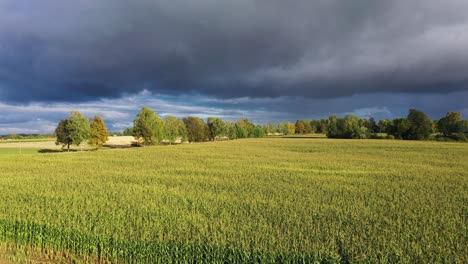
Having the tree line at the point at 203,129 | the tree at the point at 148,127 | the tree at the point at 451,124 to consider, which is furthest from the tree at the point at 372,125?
the tree at the point at 148,127

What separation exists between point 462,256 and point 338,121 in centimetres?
17027

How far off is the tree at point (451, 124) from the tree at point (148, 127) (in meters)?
142

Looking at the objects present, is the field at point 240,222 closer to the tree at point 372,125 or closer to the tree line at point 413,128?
the tree line at point 413,128

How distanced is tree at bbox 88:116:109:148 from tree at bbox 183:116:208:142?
171ft

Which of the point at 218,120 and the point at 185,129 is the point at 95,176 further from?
the point at 218,120

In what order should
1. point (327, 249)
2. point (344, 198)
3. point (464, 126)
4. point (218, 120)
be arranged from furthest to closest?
point (218, 120), point (464, 126), point (344, 198), point (327, 249)

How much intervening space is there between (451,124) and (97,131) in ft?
557

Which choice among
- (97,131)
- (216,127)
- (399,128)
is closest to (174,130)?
(97,131)

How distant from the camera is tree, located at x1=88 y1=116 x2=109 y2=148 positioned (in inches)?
3387

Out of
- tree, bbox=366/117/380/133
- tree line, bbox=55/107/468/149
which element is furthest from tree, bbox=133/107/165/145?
tree, bbox=366/117/380/133

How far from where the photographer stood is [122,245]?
33.3 feet

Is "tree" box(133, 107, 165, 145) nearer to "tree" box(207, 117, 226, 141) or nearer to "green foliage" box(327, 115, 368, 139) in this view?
"tree" box(207, 117, 226, 141)

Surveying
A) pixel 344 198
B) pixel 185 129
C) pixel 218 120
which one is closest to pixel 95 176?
pixel 344 198

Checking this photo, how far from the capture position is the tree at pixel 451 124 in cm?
13357
